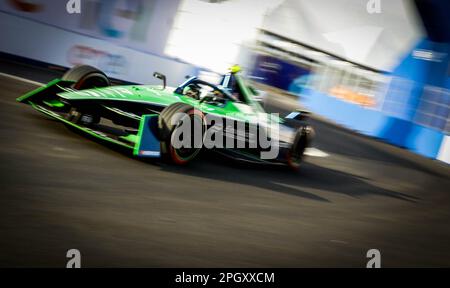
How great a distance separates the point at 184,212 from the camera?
5316 mm

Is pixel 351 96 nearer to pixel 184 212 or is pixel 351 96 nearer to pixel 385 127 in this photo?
pixel 385 127

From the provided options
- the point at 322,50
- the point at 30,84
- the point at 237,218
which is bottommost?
the point at 237,218

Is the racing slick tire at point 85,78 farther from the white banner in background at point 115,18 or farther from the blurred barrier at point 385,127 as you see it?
the blurred barrier at point 385,127

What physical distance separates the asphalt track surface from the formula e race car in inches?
9.8

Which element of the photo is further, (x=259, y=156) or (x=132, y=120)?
(x=259, y=156)

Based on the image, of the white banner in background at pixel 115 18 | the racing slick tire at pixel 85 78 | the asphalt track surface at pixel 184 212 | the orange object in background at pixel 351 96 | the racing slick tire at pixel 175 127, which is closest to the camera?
the asphalt track surface at pixel 184 212

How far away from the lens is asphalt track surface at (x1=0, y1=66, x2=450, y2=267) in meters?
4.12

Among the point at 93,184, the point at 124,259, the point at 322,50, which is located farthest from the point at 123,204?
the point at 322,50

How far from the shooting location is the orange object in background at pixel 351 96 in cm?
2105

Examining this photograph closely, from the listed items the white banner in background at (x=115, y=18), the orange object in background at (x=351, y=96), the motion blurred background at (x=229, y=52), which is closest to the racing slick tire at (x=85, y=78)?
the motion blurred background at (x=229, y=52)

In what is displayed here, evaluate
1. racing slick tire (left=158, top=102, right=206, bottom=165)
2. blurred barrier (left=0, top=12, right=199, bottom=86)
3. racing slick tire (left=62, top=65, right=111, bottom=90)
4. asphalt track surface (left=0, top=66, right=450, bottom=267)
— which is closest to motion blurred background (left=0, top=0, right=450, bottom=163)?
blurred barrier (left=0, top=12, right=199, bottom=86)

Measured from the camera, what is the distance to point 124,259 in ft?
12.9

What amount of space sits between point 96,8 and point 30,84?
6399 mm
